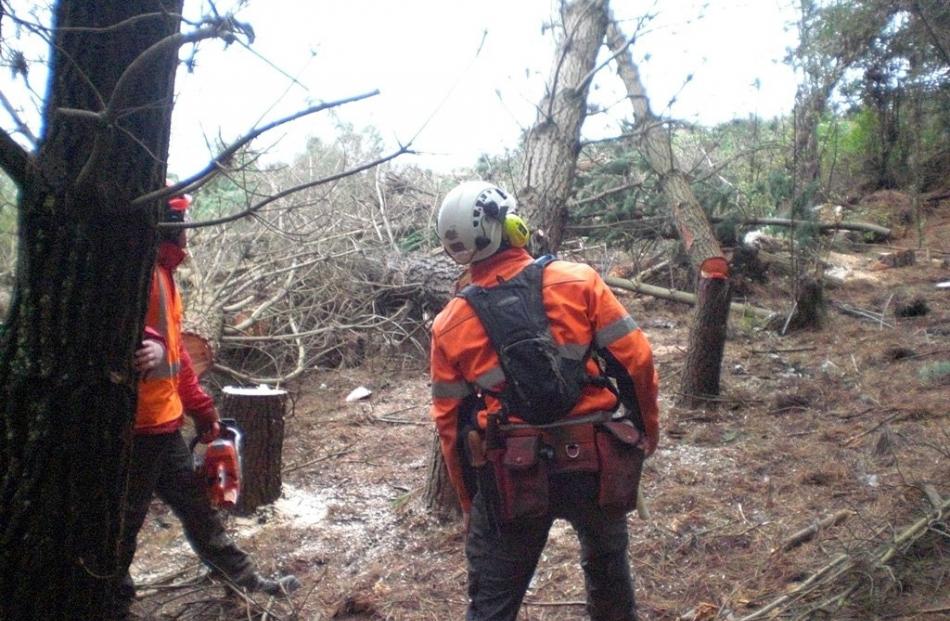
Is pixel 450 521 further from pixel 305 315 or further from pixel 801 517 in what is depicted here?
pixel 305 315

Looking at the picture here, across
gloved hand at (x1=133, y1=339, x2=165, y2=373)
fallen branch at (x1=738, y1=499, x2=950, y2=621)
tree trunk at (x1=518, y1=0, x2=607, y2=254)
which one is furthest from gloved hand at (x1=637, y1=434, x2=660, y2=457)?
tree trunk at (x1=518, y1=0, x2=607, y2=254)

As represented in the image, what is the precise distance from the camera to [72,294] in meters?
2.40

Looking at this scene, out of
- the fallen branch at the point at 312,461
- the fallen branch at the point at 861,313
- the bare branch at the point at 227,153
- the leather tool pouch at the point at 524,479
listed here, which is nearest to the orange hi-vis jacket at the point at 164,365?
the bare branch at the point at 227,153

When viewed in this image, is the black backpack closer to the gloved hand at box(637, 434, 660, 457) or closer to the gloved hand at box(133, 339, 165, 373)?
the gloved hand at box(637, 434, 660, 457)

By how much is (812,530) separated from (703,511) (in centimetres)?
69

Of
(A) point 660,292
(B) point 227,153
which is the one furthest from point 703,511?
(A) point 660,292

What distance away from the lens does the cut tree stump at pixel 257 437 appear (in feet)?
18.2

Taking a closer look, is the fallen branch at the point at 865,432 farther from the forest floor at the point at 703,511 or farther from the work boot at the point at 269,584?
the work boot at the point at 269,584

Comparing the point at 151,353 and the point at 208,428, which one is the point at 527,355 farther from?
the point at 208,428

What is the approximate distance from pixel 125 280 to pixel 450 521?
10.3 feet

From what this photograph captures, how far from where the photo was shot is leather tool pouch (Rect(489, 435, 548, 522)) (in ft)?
9.66

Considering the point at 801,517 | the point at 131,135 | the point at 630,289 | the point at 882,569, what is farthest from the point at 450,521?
the point at 630,289

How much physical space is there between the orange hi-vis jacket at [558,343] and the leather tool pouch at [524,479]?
0.43ft

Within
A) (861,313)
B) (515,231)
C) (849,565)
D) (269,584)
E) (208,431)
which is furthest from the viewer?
(861,313)
